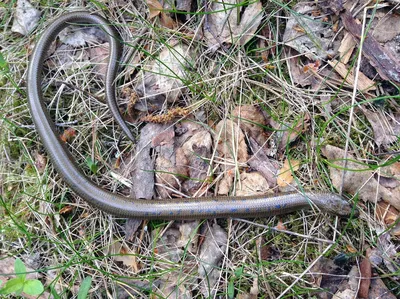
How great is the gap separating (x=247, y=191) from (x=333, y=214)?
70cm

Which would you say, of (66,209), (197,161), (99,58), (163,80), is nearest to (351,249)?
(197,161)

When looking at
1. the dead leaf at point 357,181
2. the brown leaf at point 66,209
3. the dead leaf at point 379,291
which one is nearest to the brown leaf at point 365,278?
the dead leaf at point 379,291

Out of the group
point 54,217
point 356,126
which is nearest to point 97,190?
point 54,217

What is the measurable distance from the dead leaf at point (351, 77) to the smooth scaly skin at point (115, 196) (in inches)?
35.4

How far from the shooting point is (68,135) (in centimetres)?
361

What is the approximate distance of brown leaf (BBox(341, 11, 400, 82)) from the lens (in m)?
3.05

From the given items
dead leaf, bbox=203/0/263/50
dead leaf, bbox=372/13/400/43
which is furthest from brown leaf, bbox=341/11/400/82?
dead leaf, bbox=203/0/263/50

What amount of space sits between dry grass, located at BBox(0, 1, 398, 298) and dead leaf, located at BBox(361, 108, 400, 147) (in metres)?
0.07

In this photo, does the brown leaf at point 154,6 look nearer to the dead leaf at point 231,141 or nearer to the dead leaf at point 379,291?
the dead leaf at point 231,141

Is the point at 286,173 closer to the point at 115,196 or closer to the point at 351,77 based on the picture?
the point at 351,77

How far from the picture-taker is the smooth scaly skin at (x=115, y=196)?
3160 mm

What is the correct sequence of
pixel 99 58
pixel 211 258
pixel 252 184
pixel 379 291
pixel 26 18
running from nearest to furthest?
pixel 379 291 < pixel 211 258 < pixel 252 184 < pixel 99 58 < pixel 26 18

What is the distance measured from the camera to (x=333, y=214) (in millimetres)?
3096

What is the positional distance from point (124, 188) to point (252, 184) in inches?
43.8
